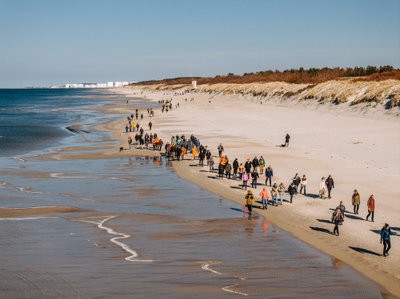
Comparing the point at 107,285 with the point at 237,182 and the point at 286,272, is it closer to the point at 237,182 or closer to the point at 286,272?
the point at 286,272

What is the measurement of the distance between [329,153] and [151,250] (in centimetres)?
2437

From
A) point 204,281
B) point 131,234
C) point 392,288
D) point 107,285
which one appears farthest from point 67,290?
point 392,288

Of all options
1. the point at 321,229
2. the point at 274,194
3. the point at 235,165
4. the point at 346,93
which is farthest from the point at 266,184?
the point at 346,93

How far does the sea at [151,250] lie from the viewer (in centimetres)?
1410

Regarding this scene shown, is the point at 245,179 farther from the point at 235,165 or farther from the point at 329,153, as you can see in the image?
the point at 329,153

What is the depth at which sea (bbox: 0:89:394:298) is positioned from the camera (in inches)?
555

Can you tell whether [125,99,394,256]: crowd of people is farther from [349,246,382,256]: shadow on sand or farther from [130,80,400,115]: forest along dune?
[130,80,400,115]: forest along dune

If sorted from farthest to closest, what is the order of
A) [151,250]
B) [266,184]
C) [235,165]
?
[235,165]
[266,184]
[151,250]

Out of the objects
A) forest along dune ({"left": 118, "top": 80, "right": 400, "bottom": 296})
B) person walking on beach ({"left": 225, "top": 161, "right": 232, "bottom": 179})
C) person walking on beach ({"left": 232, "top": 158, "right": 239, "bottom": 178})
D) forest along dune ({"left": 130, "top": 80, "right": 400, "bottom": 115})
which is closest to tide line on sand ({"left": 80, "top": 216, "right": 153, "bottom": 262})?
forest along dune ({"left": 118, "top": 80, "right": 400, "bottom": 296})

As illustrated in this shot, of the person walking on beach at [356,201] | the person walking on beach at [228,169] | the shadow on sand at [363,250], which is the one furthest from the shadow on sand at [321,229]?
the person walking on beach at [228,169]

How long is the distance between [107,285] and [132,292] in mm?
Answer: 885

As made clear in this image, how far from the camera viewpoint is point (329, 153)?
39188mm

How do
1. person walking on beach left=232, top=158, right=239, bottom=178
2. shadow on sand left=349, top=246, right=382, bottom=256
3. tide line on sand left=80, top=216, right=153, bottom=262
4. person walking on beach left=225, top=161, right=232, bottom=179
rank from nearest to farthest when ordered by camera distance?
tide line on sand left=80, top=216, right=153, bottom=262 → shadow on sand left=349, top=246, right=382, bottom=256 → person walking on beach left=225, top=161, right=232, bottom=179 → person walking on beach left=232, top=158, right=239, bottom=178

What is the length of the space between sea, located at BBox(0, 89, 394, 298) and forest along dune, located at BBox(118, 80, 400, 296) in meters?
1.10
